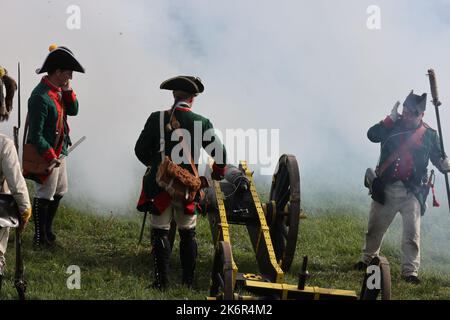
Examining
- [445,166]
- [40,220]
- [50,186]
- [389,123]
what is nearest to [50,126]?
[50,186]

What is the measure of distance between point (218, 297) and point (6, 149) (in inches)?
64.6

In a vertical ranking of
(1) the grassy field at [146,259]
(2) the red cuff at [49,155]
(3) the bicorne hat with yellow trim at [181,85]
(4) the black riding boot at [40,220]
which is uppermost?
(3) the bicorne hat with yellow trim at [181,85]

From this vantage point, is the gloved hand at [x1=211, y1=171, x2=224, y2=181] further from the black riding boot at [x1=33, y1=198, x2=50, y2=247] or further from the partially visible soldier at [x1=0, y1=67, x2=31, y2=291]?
the partially visible soldier at [x1=0, y1=67, x2=31, y2=291]

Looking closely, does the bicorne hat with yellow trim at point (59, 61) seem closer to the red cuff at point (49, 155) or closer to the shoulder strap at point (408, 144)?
the red cuff at point (49, 155)

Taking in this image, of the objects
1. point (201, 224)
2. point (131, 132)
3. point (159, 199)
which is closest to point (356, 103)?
point (131, 132)

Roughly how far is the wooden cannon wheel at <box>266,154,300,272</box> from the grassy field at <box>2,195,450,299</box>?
28 cm

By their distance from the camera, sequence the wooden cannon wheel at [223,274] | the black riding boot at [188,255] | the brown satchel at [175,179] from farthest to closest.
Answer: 1. the black riding boot at [188,255]
2. the brown satchel at [175,179]
3. the wooden cannon wheel at [223,274]

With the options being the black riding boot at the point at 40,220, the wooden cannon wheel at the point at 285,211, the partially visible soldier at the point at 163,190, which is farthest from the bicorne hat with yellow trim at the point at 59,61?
the wooden cannon wheel at the point at 285,211

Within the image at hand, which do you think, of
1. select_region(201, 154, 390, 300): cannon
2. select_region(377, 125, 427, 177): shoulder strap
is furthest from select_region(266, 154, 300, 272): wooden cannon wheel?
select_region(377, 125, 427, 177): shoulder strap

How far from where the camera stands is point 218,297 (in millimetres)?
5715

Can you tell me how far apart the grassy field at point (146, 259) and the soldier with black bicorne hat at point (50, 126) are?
0.30m

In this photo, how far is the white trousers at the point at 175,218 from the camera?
269 inches

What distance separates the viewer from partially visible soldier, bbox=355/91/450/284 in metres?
7.75

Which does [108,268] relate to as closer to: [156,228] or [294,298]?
[156,228]
